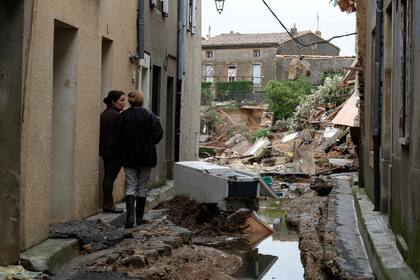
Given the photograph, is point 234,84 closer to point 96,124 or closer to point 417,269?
point 96,124

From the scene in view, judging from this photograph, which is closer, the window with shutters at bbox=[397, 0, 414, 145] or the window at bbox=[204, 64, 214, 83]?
the window with shutters at bbox=[397, 0, 414, 145]

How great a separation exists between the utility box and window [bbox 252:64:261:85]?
55337mm

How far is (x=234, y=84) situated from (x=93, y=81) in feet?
169

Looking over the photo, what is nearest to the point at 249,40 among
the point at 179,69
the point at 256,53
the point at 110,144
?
the point at 256,53

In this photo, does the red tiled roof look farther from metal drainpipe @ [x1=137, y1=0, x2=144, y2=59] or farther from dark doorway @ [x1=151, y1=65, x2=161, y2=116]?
metal drainpipe @ [x1=137, y1=0, x2=144, y2=59]

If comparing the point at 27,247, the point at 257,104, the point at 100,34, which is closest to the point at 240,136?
the point at 257,104

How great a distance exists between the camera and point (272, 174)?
22.1 m

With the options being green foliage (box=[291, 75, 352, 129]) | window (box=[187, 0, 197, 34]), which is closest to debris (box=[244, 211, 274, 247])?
window (box=[187, 0, 197, 34])

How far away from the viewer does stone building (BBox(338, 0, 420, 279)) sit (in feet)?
19.6

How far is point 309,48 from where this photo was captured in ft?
219

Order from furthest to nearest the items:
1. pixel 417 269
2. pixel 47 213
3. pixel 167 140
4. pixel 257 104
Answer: pixel 257 104
pixel 167 140
pixel 47 213
pixel 417 269

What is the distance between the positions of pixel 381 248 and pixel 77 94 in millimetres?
4122

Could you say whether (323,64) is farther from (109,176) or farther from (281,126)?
(109,176)

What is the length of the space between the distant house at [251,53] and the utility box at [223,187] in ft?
175
